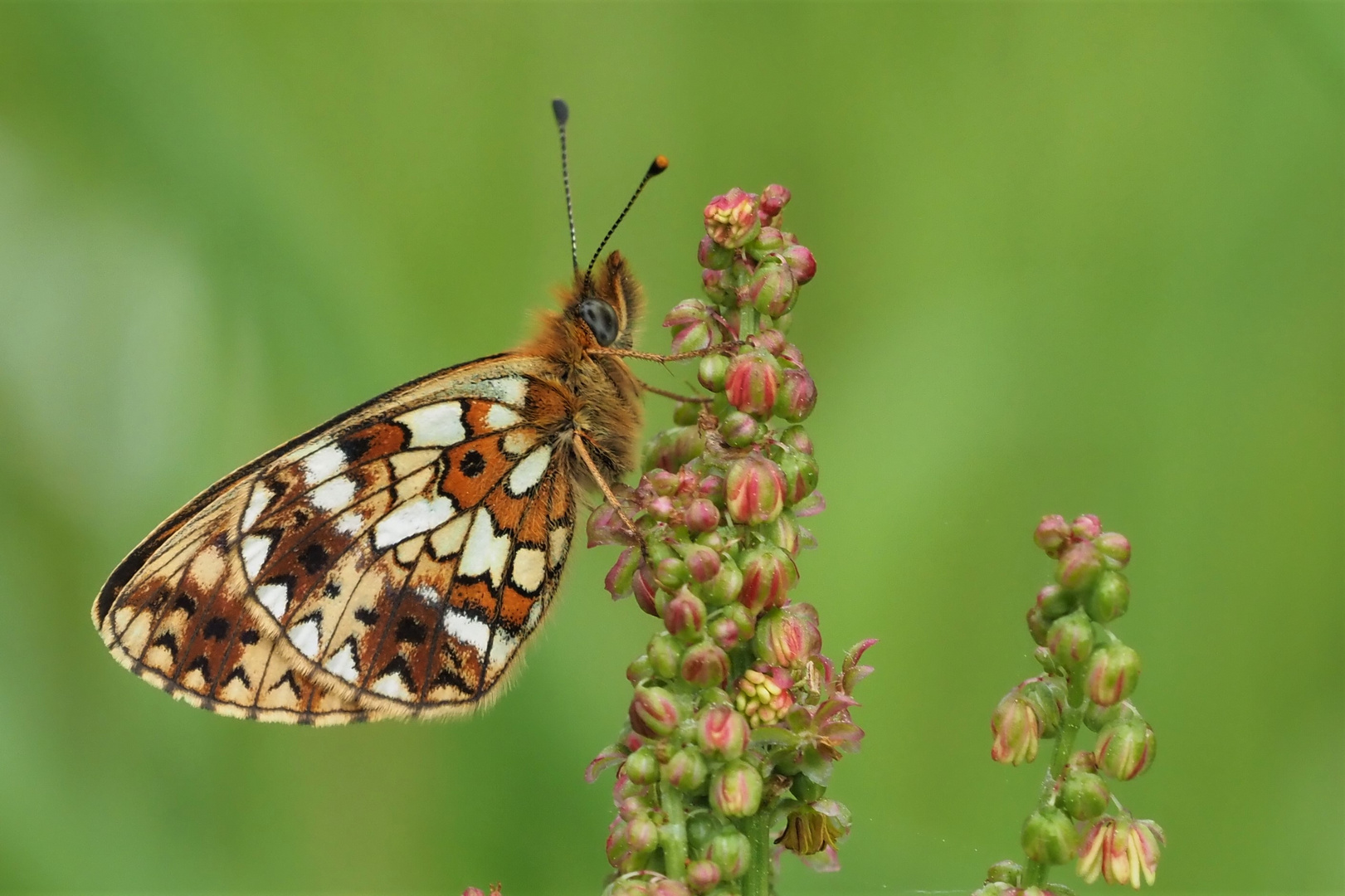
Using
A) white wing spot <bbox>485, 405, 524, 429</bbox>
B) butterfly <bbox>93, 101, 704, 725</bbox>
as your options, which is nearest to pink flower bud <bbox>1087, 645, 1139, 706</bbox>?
butterfly <bbox>93, 101, 704, 725</bbox>

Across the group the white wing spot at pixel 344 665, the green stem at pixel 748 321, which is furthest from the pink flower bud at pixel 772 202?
the white wing spot at pixel 344 665

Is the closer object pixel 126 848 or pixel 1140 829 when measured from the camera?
pixel 1140 829

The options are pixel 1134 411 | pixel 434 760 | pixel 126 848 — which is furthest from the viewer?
pixel 1134 411

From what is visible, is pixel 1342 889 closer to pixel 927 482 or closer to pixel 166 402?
pixel 927 482

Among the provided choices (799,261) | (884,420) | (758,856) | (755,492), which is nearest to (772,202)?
(799,261)

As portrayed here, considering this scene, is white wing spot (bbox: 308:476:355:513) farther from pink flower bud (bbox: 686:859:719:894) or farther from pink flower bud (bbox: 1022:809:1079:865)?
pink flower bud (bbox: 1022:809:1079:865)

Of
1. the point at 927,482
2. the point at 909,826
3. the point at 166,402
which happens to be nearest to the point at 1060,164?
the point at 927,482

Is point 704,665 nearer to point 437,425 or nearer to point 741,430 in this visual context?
point 741,430
